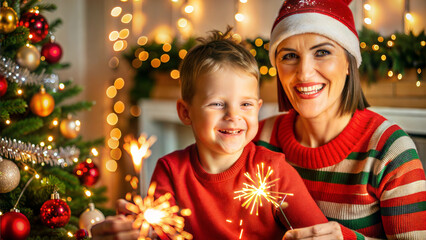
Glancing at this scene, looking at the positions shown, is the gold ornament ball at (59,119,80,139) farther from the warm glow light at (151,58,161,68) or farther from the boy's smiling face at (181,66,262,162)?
the warm glow light at (151,58,161,68)

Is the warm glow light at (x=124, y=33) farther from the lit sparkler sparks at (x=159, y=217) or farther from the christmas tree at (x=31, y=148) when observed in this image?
the lit sparkler sparks at (x=159, y=217)

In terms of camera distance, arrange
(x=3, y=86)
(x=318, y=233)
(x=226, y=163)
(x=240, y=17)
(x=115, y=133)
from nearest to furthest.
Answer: (x=318, y=233), (x=226, y=163), (x=3, y=86), (x=240, y=17), (x=115, y=133)

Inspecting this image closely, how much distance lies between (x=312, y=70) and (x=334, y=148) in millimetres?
283

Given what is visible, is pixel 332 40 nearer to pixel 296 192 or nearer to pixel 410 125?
pixel 296 192

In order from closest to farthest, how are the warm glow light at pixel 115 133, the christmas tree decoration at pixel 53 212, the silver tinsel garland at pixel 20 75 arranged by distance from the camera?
the christmas tree decoration at pixel 53 212
the silver tinsel garland at pixel 20 75
the warm glow light at pixel 115 133

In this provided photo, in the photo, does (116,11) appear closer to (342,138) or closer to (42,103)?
(42,103)

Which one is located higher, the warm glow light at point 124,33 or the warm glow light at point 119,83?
the warm glow light at point 124,33

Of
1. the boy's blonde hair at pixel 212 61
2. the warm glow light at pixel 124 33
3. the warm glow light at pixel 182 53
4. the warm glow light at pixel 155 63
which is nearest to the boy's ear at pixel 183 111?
the boy's blonde hair at pixel 212 61

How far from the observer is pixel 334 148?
1.42 meters

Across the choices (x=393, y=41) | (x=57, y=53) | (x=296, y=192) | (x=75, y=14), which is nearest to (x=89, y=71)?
(x=75, y=14)

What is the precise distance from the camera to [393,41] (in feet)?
6.11

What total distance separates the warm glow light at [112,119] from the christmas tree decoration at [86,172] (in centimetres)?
220

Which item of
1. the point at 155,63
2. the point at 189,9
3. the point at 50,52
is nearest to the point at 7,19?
the point at 50,52

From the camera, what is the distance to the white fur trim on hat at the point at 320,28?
1339mm
